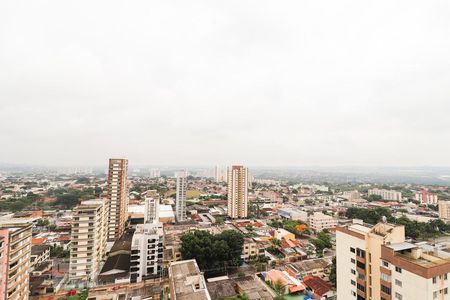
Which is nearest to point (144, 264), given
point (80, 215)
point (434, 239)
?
point (80, 215)

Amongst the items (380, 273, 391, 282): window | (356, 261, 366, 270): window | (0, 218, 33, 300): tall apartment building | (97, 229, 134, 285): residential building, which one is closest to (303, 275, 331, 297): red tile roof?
(356, 261, 366, 270): window

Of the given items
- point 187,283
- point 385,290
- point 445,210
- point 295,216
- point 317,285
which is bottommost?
point 295,216

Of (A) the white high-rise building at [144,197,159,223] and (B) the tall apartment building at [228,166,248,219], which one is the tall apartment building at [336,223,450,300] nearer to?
(A) the white high-rise building at [144,197,159,223]

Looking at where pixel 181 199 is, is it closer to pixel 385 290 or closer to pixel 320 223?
pixel 320 223

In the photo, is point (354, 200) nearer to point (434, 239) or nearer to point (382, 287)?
point (434, 239)

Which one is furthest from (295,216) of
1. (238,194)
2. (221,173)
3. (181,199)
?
(221,173)

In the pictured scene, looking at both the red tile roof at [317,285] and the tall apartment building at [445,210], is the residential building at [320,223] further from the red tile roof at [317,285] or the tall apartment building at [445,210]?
the tall apartment building at [445,210]
